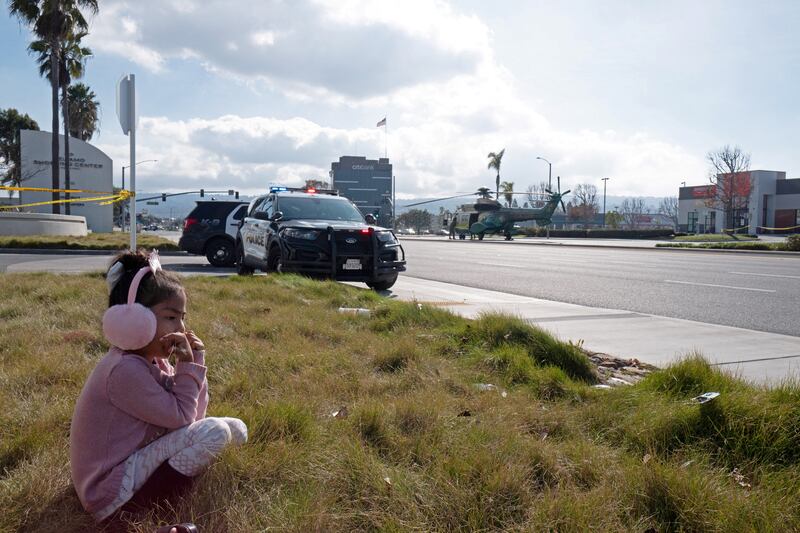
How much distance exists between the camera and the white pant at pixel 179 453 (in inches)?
98.3

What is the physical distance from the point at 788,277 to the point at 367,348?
39.1 ft

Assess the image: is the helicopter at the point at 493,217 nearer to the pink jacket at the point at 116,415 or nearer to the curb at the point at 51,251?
the curb at the point at 51,251

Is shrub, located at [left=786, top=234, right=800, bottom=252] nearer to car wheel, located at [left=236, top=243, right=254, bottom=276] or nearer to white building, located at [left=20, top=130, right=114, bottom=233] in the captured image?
car wheel, located at [left=236, top=243, right=254, bottom=276]

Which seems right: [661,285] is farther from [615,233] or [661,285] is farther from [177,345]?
[615,233]

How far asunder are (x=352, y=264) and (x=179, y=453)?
8.39m

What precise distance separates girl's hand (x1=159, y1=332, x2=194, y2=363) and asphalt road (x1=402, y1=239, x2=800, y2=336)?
6.99 m

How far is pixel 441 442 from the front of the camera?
123 inches

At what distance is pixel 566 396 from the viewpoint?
4152mm

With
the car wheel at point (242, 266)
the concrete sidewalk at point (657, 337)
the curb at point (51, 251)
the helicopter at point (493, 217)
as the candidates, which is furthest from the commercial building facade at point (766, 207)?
the concrete sidewalk at point (657, 337)

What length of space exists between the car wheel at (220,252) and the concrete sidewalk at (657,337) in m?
8.42

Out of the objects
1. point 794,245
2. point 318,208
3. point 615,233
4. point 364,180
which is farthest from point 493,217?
point 364,180

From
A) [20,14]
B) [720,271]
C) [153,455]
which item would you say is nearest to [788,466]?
[153,455]

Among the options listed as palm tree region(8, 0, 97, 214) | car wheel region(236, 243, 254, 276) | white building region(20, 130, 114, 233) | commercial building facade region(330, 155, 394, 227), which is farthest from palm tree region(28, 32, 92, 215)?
commercial building facade region(330, 155, 394, 227)

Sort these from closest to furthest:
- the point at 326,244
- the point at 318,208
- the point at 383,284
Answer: the point at 326,244 → the point at 383,284 → the point at 318,208
